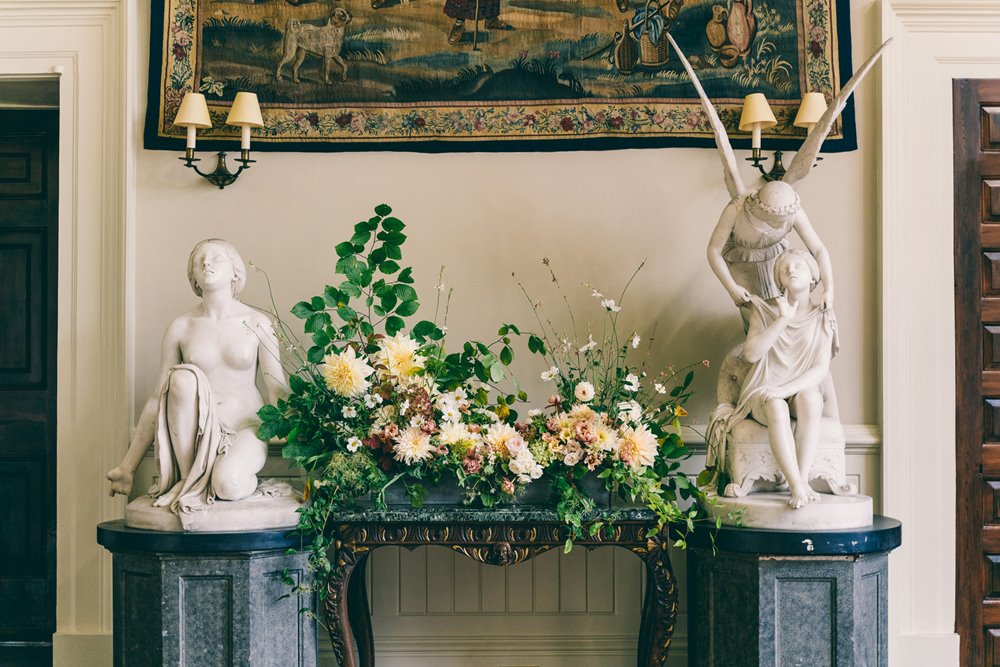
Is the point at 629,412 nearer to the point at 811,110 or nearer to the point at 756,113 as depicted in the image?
the point at 756,113

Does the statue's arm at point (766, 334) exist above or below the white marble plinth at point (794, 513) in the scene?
above

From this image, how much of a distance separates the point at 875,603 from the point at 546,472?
4.22 feet

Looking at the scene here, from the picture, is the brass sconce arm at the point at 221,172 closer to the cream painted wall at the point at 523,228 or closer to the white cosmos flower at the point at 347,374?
the cream painted wall at the point at 523,228

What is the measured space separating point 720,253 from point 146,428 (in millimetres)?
2335

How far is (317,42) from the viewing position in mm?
4457

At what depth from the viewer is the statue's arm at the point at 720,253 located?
3906 millimetres

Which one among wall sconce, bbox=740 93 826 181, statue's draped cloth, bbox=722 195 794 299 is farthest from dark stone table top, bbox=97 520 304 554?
wall sconce, bbox=740 93 826 181

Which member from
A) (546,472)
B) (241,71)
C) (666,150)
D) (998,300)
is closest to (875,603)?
(546,472)

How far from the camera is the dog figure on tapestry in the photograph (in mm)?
4453

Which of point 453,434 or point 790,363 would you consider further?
point 790,363

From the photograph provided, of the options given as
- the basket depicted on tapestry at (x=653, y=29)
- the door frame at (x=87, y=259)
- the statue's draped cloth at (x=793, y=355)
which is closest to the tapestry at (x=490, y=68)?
the basket depicted on tapestry at (x=653, y=29)

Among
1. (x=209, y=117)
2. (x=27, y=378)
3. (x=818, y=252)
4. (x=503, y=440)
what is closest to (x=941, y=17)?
(x=818, y=252)

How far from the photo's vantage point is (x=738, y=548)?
11.7ft

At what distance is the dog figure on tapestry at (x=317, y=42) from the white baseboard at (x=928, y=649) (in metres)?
3.53
